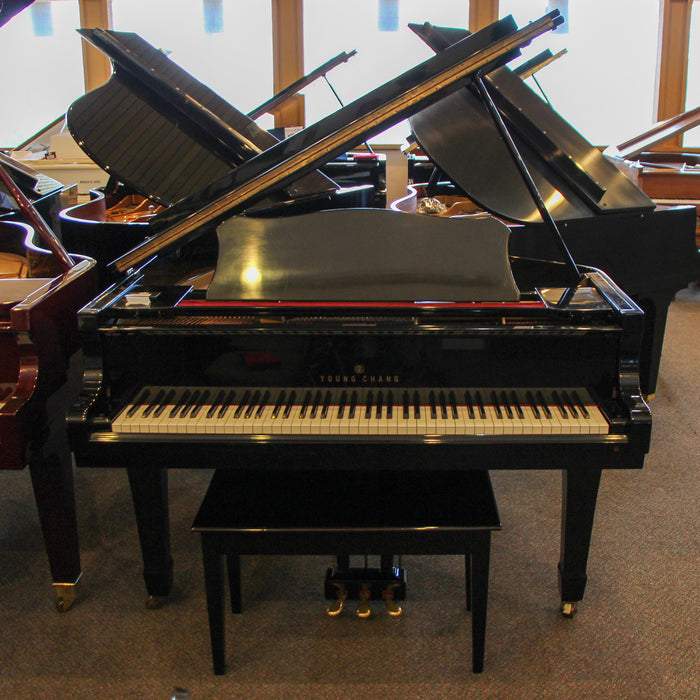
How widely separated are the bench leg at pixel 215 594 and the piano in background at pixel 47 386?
2.00ft

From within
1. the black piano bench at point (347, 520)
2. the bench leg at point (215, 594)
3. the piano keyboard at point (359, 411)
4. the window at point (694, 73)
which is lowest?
the bench leg at point (215, 594)

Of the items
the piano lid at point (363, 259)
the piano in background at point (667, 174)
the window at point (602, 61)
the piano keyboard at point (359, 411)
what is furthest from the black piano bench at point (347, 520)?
the window at point (602, 61)

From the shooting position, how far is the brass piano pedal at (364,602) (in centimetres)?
226

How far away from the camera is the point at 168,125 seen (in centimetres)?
293

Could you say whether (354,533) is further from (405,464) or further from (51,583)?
(51,583)

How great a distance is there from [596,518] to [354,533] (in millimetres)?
1436

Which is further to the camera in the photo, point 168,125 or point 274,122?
point 274,122

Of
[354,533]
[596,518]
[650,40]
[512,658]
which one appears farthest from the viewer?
[650,40]

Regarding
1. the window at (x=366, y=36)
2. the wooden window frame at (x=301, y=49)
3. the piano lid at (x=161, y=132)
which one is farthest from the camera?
the window at (x=366, y=36)

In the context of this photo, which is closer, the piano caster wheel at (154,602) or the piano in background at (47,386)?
the piano in background at (47,386)

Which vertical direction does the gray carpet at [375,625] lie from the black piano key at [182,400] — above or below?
below

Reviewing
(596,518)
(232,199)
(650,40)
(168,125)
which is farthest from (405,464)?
(650,40)

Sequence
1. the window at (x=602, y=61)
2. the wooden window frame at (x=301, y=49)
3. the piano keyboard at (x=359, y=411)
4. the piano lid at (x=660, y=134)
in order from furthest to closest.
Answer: the window at (x=602, y=61), the wooden window frame at (x=301, y=49), the piano lid at (x=660, y=134), the piano keyboard at (x=359, y=411)

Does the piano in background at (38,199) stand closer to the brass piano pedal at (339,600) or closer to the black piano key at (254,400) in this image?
the black piano key at (254,400)
